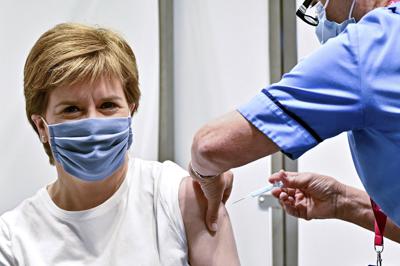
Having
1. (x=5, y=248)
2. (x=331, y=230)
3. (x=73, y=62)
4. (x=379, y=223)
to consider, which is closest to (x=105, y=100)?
(x=73, y=62)

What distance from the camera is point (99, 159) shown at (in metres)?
1.34

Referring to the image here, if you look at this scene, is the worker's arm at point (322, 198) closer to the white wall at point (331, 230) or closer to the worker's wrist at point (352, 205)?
the worker's wrist at point (352, 205)

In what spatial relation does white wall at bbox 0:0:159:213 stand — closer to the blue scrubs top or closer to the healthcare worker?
the healthcare worker

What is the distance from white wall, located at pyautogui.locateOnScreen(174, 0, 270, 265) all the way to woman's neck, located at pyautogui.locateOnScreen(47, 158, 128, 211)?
0.74m

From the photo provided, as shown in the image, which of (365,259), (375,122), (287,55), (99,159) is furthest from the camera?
(287,55)

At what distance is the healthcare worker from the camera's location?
797mm

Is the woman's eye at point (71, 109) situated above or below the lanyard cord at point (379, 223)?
above

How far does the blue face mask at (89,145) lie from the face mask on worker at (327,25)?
593 mm

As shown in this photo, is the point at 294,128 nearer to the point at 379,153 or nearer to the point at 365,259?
the point at 379,153

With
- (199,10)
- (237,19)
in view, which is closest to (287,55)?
(237,19)

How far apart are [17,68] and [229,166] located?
134 cm

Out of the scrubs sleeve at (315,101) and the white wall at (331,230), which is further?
the white wall at (331,230)

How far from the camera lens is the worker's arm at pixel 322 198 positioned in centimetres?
144

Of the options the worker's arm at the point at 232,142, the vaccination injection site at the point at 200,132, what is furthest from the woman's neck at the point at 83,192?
the worker's arm at the point at 232,142
